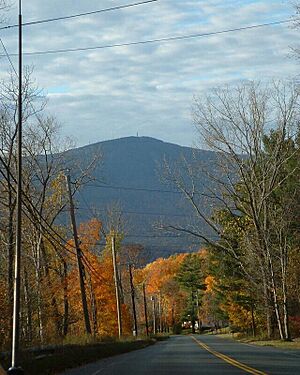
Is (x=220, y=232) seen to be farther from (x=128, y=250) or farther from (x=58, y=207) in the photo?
(x=128, y=250)

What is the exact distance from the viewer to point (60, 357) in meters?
25.5

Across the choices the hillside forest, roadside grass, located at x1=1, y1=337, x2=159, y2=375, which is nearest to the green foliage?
the hillside forest

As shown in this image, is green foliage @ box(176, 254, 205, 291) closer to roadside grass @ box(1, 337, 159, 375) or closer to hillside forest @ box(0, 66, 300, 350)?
hillside forest @ box(0, 66, 300, 350)

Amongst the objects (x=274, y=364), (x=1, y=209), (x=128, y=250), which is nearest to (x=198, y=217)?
(x=1, y=209)

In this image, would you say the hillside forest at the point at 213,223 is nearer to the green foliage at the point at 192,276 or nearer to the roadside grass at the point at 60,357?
the roadside grass at the point at 60,357

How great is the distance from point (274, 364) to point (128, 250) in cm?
6812

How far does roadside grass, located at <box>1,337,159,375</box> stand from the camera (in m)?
21.0

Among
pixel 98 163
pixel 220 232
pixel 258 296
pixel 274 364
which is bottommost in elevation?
pixel 274 364

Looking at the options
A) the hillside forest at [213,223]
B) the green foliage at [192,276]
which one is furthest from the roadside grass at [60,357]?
the green foliage at [192,276]

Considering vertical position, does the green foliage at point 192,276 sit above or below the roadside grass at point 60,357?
above

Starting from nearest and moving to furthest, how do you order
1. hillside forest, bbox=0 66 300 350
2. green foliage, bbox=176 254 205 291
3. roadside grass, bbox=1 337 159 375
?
roadside grass, bbox=1 337 159 375, hillside forest, bbox=0 66 300 350, green foliage, bbox=176 254 205 291

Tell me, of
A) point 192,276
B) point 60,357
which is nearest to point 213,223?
point 60,357

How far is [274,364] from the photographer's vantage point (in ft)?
75.5

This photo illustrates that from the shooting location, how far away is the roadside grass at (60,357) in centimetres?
2095
